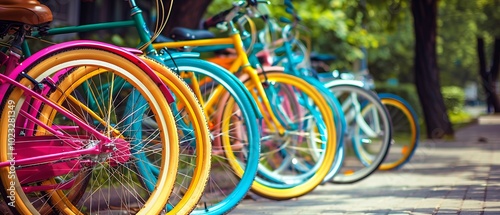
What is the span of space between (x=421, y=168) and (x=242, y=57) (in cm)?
450

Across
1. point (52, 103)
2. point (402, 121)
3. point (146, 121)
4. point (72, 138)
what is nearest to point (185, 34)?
point (146, 121)

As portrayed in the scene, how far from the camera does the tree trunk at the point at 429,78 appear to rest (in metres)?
18.1

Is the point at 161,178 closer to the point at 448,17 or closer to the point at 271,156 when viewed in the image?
the point at 271,156

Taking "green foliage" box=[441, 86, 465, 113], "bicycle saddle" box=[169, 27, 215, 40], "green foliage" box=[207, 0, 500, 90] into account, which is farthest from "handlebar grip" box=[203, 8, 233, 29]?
"green foliage" box=[441, 86, 465, 113]

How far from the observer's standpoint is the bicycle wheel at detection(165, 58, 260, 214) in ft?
19.2

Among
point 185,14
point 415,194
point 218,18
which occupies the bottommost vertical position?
point 415,194

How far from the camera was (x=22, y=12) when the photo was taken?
4.75 meters

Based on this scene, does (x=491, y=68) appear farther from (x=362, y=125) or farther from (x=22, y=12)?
(x=22, y=12)

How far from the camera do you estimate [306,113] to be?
785 cm

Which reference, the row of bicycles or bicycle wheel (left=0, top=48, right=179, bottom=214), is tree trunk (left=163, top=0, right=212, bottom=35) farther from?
bicycle wheel (left=0, top=48, right=179, bottom=214)

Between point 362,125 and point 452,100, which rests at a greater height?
point 362,125

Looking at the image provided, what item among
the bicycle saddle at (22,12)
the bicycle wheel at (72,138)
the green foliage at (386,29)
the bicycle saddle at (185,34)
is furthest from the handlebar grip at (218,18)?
the green foliage at (386,29)

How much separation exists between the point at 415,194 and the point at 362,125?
166 cm

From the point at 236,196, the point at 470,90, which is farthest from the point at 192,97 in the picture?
the point at 470,90
